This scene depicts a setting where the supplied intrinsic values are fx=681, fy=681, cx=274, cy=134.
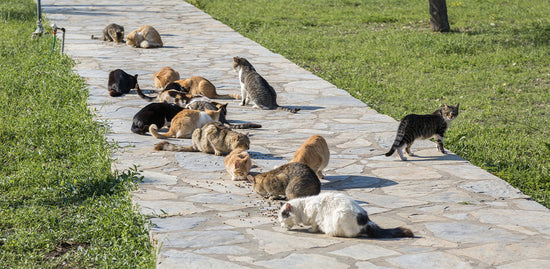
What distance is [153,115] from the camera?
887cm

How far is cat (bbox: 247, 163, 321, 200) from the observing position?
232 inches

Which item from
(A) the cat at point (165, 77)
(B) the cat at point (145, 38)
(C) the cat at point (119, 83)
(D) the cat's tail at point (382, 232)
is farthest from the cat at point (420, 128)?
(B) the cat at point (145, 38)

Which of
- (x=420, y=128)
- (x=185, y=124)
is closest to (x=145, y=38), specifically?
(x=185, y=124)

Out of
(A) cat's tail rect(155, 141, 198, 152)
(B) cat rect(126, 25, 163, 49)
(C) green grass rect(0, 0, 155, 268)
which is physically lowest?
(C) green grass rect(0, 0, 155, 268)

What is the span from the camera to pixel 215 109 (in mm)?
9094

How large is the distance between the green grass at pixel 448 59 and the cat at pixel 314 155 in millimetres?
2209

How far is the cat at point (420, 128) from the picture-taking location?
756 centimetres

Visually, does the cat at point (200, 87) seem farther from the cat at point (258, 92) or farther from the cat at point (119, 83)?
the cat at point (119, 83)

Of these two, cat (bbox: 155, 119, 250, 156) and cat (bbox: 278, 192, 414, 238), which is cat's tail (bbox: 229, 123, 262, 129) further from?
cat (bbox: 278, 192, 414, 238)

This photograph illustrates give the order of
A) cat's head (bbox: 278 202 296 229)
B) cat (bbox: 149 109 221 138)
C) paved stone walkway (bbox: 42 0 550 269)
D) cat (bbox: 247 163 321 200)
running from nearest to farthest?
1. paved stone walkway (bbox: 42 0 550 269)
2. cat's head (bbox: 278 202 296 229)
3. cat (bbox: 247 163 321 200)
4. cat (bbox: 149 109 221 138)

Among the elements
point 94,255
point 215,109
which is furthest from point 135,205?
point 215,109

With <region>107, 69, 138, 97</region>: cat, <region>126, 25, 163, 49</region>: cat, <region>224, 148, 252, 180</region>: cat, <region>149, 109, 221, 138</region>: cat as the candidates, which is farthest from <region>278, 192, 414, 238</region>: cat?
Answer: <region>126, 25, 163, 49</region>: cat

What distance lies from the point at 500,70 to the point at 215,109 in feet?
21.4

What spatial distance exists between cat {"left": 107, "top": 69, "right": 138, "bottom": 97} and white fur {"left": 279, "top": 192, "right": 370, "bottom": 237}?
5.93m
